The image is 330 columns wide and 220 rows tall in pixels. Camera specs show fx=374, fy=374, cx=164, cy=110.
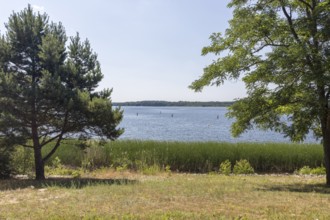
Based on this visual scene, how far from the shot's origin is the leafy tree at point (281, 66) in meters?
9.44

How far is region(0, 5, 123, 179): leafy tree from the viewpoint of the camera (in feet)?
36.0

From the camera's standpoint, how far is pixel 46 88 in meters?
11.0

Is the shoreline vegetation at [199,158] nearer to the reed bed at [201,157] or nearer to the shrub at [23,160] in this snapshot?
the reed bed at [201,157]

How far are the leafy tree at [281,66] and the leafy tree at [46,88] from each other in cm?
336

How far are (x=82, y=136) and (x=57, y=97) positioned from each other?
2.04 metres

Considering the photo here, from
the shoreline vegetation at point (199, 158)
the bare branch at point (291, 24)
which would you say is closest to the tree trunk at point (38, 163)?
the shoreline vegetation at point (199, 158)

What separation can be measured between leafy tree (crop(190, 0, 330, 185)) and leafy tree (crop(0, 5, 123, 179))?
11.0 feet

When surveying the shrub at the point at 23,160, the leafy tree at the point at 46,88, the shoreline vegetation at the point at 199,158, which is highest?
the leafy tree at the point at 46,88

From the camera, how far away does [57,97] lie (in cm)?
1102

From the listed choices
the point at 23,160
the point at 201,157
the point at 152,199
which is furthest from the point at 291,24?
the point at 23,160

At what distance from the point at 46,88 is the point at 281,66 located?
6.61 meters

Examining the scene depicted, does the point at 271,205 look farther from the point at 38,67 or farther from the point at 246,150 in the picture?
the point at 246,150

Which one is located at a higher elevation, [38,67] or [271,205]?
[38,67]

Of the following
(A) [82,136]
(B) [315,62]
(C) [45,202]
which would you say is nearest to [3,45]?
(A) [82,136]
